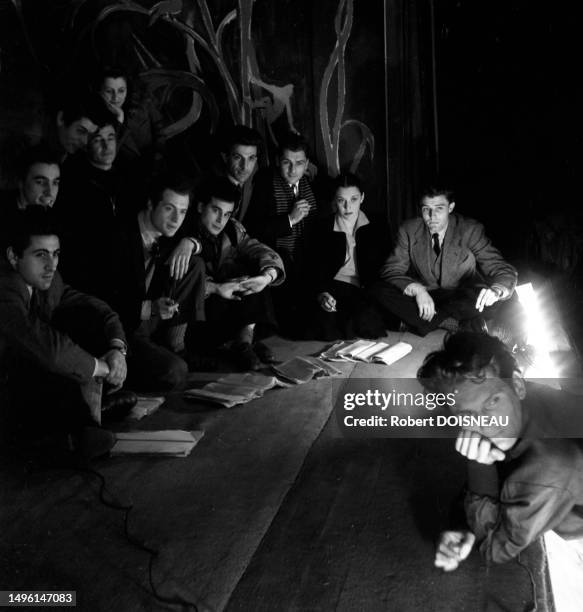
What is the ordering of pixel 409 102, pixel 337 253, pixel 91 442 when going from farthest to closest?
pixel 409 102, pixel 337 253, pixel 91 442

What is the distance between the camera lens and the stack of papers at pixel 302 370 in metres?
3.25

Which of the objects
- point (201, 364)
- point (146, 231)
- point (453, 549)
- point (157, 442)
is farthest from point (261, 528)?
point (146, 231)

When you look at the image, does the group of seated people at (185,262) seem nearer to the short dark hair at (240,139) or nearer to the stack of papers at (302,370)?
the short dark hair at (240,139)

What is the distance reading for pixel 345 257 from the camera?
4.17 meters

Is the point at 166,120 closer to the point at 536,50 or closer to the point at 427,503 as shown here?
the point at 536,50

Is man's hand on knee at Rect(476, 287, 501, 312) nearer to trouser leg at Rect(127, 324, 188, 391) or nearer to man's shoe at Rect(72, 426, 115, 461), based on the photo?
trouser leg at Rect(127, 324, 188, 391)

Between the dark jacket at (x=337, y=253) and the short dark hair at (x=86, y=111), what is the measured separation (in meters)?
1.33

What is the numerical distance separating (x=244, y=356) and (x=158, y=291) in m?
0.51

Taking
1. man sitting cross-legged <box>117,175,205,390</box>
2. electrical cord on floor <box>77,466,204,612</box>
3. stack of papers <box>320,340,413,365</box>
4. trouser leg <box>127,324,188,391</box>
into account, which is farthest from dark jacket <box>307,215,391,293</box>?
electrical cord on floor <box>77,466,204,612</box>

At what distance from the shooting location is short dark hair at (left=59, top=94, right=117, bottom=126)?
3504mm

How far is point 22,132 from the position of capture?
354 cm

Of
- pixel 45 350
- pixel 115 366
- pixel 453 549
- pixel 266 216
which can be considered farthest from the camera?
pixel 266 216

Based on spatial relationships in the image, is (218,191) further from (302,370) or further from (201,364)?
(302,370)

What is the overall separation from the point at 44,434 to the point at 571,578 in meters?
1.71
